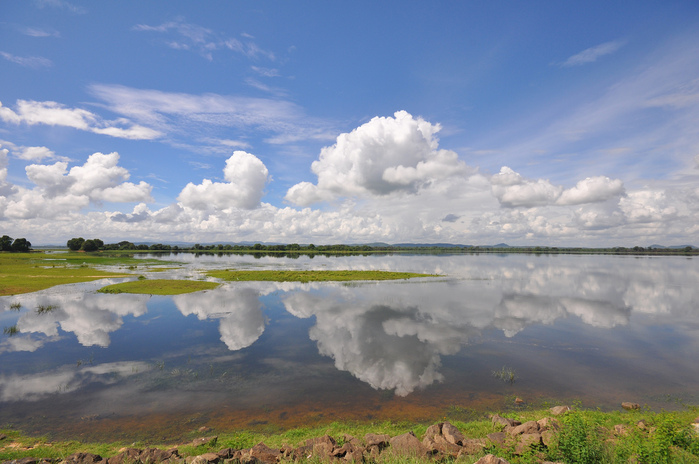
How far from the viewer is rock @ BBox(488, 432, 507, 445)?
36.7ft

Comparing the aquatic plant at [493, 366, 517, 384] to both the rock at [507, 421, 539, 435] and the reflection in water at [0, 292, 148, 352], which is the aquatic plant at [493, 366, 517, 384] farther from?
the reflection in water at [0, 292, 148, 352]

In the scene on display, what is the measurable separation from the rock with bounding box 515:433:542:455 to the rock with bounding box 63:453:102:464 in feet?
47.0

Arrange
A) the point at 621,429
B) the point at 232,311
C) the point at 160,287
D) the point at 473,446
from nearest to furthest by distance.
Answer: the point at 473,446
the point at 621,429
the point at 232,311
the point at 160,287

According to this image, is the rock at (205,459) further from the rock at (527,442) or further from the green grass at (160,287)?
the green grass at (160,287)

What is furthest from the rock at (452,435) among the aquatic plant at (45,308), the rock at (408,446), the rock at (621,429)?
the aquatic plant at (45,308)

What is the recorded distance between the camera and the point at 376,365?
2045cm

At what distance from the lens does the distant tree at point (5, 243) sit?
465ft

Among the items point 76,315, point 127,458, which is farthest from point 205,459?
point 76,315

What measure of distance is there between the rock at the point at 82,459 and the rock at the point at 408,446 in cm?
1012

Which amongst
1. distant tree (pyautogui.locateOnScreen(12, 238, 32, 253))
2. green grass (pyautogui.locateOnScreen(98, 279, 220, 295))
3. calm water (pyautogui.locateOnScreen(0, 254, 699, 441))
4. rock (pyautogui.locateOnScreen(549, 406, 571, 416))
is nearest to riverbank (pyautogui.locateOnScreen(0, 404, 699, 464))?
rock (pyautogui.locateOnScreen(549, 406, 571, 416))

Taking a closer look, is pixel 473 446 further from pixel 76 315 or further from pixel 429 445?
pixel 76 315

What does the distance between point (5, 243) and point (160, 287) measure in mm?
158261

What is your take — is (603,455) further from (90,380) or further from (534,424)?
(90,380)

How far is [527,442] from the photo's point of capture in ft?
34.8
